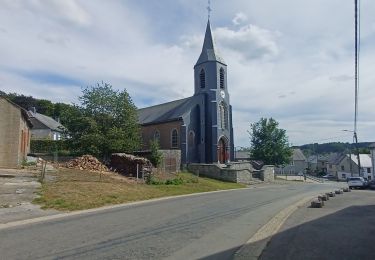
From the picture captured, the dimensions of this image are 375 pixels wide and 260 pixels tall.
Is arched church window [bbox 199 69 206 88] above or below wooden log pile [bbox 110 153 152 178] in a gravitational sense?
above

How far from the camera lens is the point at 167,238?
10.2m

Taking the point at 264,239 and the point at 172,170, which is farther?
the point at 172,170

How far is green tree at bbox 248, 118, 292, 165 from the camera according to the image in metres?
64.7

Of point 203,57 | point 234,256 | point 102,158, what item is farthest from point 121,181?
point 203,57

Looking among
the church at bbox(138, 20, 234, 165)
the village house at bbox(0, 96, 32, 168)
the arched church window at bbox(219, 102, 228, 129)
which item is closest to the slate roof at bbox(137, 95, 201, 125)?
the church at bbox(138, 20, 234, 165)

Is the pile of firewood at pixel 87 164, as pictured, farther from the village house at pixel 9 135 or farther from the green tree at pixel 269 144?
the green tree at pixel 269 144

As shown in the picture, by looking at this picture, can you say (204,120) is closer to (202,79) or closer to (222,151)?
(222,151)

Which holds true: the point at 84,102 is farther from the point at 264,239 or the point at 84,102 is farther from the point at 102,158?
the point at 264,239

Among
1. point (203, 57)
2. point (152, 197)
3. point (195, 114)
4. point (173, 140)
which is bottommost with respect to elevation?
point (152, 197)

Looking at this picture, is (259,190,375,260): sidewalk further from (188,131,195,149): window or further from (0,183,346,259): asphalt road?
(188,131,195,149): window

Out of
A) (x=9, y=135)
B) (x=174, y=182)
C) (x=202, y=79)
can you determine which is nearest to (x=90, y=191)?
(x=174, y=182)

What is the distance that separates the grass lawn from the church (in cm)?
1939

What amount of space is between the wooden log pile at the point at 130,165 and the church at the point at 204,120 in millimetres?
14988

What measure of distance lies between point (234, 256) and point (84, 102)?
36218mm
